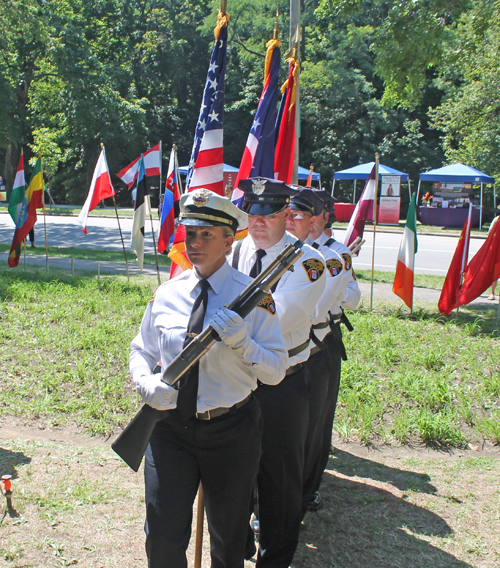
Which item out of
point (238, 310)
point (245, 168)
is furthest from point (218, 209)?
point (245, 168)

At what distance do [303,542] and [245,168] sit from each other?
9.81 ft

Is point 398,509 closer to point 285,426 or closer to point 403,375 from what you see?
point 285,426

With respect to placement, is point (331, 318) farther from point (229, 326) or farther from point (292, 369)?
point (229, 326)

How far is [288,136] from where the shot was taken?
574 centimetres

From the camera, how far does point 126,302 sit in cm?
964

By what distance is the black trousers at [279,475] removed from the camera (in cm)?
340

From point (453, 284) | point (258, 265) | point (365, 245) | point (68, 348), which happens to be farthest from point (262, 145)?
point (365, 245)

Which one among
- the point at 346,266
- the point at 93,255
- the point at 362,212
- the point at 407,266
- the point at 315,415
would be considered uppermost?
the point at 362,212

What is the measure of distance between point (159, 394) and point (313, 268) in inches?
55.5

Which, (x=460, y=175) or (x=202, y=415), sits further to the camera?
(x=460, y=175)

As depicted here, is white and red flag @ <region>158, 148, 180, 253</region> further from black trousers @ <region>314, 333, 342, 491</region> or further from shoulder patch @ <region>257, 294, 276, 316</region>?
shoulder patch @ <region>257, 294, 276, 316</region>

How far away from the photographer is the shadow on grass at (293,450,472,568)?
3.67 m

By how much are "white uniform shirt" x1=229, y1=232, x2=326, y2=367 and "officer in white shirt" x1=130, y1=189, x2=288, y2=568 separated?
0.57 m

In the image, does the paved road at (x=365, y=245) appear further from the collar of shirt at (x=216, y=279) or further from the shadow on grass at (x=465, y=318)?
the collar of shirt at (x=216, y=279)
